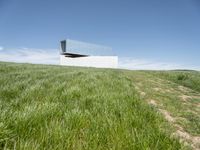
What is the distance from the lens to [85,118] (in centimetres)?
327

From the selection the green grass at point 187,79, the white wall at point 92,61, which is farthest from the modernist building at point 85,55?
the green grass at point 187,79

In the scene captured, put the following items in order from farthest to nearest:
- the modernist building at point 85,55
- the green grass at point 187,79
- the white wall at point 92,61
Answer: the modernist building at point 85,55
the white wall at point 92,61
the green grass at point 187,79

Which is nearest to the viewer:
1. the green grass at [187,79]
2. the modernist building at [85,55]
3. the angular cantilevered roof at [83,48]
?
the green grass at [187,79]

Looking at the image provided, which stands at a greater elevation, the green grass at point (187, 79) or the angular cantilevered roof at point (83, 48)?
the angular cantilevered roof at point (83, 48)

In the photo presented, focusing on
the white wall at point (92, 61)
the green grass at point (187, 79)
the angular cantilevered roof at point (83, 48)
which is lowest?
the green grass at point (187, 79)

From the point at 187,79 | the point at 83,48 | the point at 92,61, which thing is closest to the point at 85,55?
the point at 83,48

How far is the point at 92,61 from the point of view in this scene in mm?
77312

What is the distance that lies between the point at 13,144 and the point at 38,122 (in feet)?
2.14

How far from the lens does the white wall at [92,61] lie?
231ft

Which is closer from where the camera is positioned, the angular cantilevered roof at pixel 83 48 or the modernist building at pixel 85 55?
the modernist building at pixel 85 55

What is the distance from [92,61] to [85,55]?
3.57 metres

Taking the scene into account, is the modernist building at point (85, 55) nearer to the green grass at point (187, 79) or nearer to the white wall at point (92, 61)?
the white wall at point (92, 61)

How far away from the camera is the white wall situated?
231 ft

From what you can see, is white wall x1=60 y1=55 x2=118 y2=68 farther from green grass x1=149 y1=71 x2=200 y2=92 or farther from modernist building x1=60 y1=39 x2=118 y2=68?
green grass x1=149 y1=71 x2=200 y2=92
